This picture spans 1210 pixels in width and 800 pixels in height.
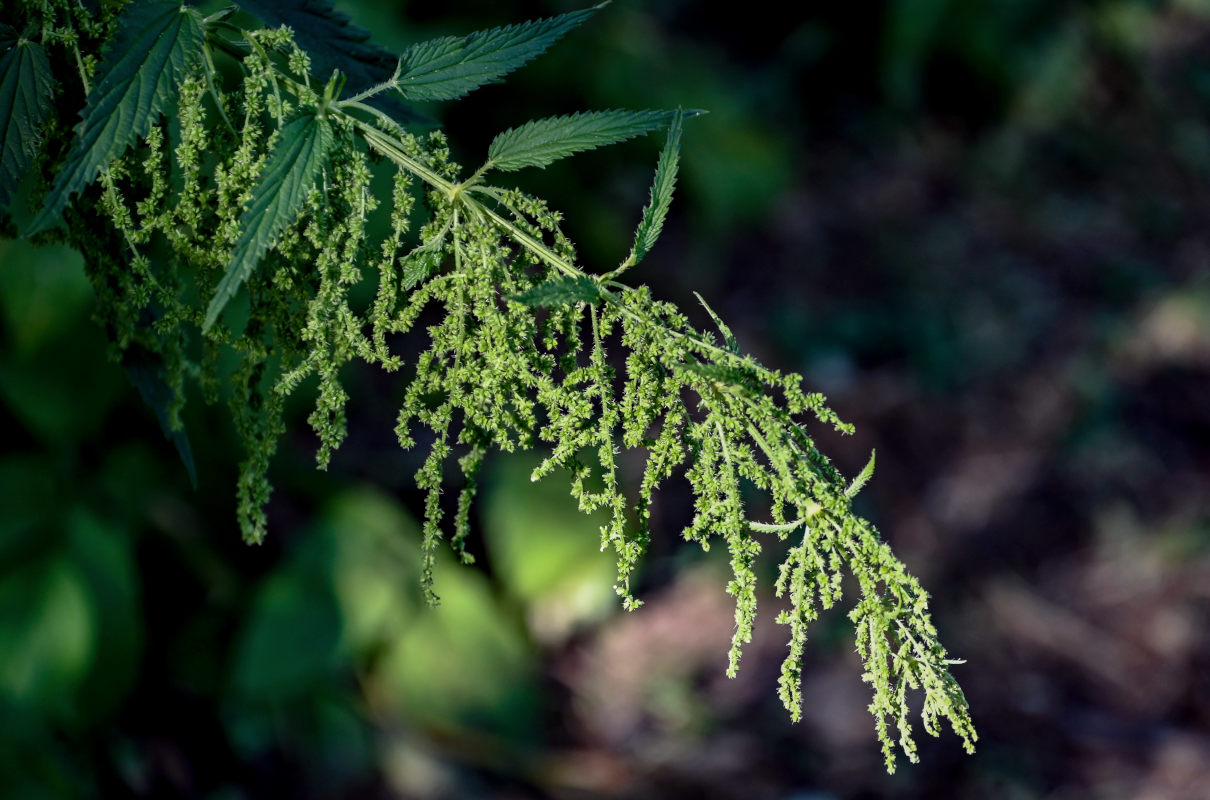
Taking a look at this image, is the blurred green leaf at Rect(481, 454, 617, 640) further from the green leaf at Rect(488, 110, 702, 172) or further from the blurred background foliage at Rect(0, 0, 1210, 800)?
the green leaf at Rect(488, 110, 702, 172)

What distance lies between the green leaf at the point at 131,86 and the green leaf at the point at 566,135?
29 cm

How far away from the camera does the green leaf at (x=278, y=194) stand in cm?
94

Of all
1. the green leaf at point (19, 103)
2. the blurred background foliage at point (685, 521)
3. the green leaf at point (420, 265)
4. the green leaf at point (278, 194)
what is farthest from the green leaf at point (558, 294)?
the blurred background foliage at point (685, 521)

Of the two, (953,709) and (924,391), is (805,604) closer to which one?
(953,709)

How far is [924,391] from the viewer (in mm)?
5312

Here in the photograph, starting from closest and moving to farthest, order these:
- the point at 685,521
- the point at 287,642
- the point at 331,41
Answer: the point at 331,41 < the point at 287,642 < the point at 685,521

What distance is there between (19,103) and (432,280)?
16.2 inches

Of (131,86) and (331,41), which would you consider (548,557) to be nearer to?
(331,41)

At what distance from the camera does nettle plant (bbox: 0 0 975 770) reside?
948 mm

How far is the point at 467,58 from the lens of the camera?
1094 mm

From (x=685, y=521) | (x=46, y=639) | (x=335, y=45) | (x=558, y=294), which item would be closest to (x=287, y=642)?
(x=46, y=639)

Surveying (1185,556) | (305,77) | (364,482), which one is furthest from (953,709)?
(1185,556)

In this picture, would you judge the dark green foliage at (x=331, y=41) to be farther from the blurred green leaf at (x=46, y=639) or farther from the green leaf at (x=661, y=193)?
the blurred green leaf at (x=46, y=639)

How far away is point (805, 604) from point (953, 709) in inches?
5.8
